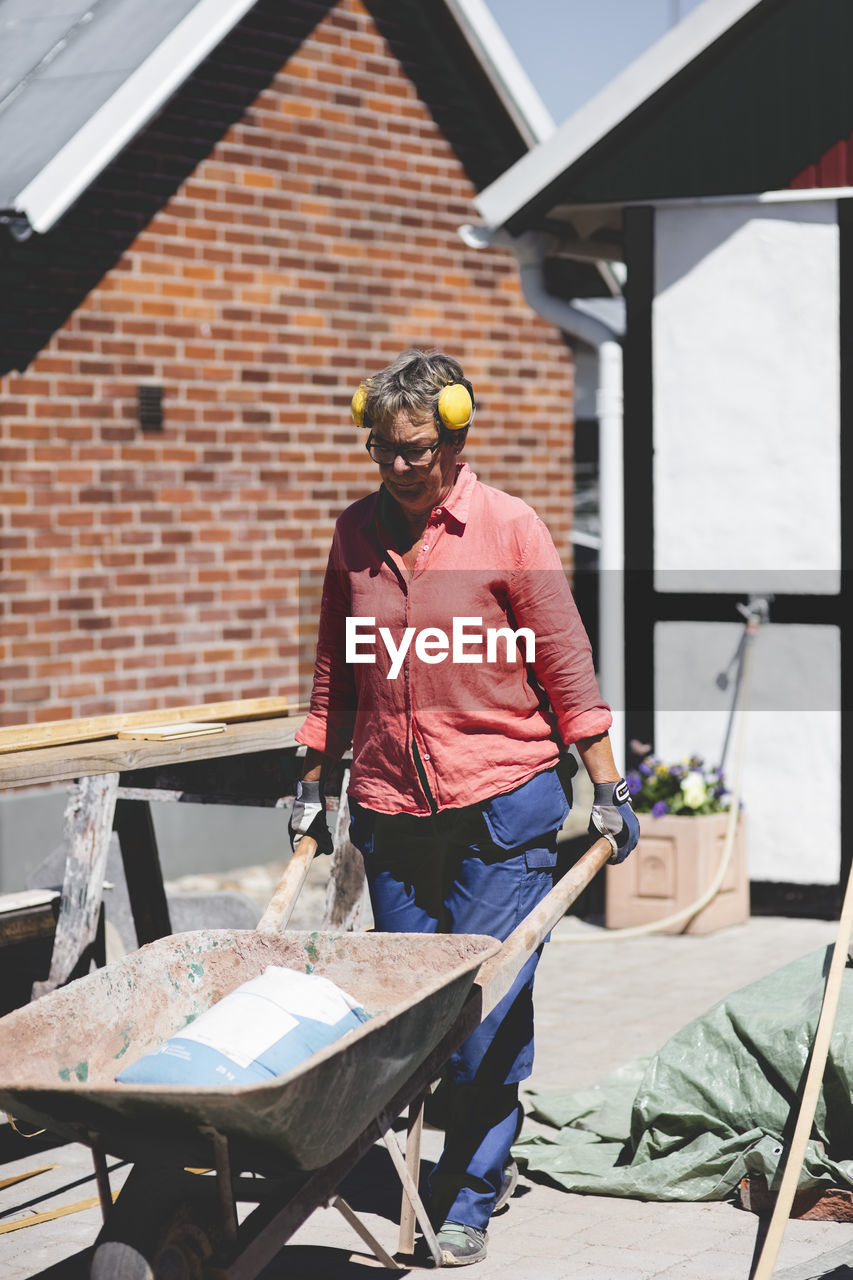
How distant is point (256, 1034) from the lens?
A: 3.46 metres

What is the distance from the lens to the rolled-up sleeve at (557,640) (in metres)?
4.35

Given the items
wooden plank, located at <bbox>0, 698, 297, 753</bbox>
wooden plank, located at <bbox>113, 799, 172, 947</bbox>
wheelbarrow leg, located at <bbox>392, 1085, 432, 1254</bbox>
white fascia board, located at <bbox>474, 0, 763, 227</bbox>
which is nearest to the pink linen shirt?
wheelbarrow leg, located at <bbox>392, 1085, 432, 1254</bbox>

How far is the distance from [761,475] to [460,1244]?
4.71 metres

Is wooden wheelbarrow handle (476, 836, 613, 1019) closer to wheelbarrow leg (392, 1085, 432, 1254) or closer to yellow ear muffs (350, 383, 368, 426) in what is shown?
wheelbarrow leg (392, 1085, 432, 1254)

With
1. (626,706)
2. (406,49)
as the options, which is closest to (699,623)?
(626,706)

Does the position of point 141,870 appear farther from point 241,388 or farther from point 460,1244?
point 241,388

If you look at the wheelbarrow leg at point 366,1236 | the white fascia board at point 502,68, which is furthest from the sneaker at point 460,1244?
the white fascia board at point 502,68

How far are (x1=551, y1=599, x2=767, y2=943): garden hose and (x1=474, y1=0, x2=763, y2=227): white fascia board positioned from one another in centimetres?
218

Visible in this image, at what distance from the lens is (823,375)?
8.06 m

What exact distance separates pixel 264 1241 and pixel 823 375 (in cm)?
561

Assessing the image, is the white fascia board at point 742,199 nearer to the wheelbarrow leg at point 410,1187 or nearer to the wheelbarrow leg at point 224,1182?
the wheelbarrow leg at point 410,1187

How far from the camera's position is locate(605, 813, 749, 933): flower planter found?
7.97 meters

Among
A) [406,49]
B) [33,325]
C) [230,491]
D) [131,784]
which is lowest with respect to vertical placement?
[131,784]

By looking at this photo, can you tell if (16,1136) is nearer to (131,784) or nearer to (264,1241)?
(131,784)
